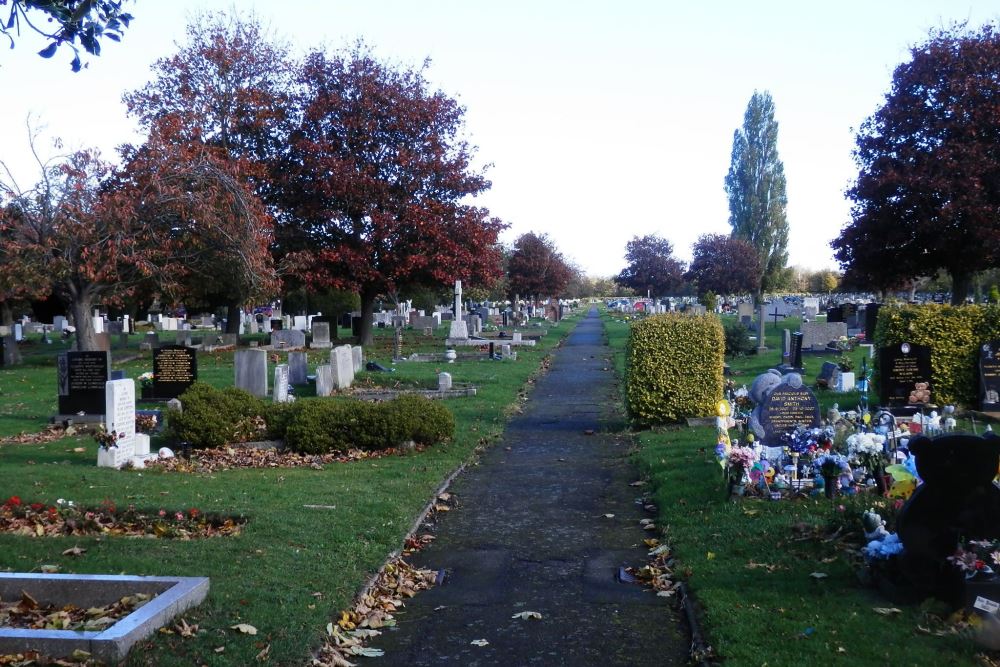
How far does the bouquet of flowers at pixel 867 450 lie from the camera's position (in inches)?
358

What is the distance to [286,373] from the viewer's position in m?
18.9

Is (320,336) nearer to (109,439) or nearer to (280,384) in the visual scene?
(280,384)

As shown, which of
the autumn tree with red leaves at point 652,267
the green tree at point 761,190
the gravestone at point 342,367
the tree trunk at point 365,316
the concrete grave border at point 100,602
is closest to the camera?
the concrete grave border at point 100,602

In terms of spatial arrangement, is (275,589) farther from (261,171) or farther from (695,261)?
(695,261)

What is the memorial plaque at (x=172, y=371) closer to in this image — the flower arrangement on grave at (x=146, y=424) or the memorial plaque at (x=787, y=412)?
the flower arrangement on grave at (x=146, y=424)

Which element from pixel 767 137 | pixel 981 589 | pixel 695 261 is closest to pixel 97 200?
pixel 981 589

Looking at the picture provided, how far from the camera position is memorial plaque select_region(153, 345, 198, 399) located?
1914 centimetres

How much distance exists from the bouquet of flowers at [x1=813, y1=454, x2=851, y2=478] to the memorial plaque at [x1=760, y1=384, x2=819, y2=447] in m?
1.71

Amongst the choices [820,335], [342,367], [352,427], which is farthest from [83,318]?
[820,335]

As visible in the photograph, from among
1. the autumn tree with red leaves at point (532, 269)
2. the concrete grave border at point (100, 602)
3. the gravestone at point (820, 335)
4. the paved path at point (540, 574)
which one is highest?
the autumn tree with red leaves at point (532, 269)

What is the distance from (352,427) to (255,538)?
213 inches

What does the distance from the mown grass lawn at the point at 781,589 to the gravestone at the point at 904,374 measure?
20.4 feet

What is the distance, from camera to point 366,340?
123 feet

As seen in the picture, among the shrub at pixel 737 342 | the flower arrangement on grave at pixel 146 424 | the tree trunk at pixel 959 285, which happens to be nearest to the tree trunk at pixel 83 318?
the flower arrangement on grave at pixel 146 424
